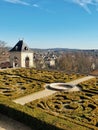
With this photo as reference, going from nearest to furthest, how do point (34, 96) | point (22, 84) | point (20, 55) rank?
point (34, 96)
point (22, 84)
point (20, 55)

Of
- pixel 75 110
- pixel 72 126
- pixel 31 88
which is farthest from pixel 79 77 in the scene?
pixel 72 126

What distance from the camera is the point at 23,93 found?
68.9 ft

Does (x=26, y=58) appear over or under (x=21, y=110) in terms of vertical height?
over

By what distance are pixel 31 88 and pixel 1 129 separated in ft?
30.1

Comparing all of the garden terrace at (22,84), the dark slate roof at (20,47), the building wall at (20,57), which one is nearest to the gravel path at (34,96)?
the garden terrace at (22,84)

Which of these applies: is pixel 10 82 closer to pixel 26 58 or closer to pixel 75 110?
pixel 75 110

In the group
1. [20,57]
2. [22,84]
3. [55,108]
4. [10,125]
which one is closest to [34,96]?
[55,108]

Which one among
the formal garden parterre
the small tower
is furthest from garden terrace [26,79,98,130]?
the small tower

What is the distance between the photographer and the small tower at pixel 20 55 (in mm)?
38531

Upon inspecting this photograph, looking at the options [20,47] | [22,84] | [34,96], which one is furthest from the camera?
[20,47]

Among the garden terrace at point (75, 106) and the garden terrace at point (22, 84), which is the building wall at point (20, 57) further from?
the garden terrace at point (75, 106)

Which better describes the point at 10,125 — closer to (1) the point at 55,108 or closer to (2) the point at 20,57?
(1) the point at 55,108

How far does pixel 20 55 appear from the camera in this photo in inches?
1508

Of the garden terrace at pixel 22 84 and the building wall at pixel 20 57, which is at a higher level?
the building wall at pixel 20 57
